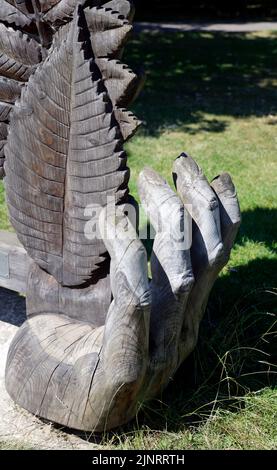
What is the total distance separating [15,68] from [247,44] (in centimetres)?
957

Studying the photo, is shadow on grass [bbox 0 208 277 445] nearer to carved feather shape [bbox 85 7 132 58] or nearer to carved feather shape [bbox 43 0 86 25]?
carved feather shape [bbox 85 7 132 58]

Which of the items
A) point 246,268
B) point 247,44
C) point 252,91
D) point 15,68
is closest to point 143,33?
point 247,44

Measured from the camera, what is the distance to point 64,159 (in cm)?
280

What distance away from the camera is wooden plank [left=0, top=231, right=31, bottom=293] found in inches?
129

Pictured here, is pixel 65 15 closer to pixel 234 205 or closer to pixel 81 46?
pixel 81 46

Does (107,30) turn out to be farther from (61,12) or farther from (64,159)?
(64,159)

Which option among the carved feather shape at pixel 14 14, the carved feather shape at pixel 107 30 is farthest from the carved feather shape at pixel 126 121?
the carved feather shape at pixel 14 14

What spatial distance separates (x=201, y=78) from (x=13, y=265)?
21.5ft

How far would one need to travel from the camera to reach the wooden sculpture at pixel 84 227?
263cm

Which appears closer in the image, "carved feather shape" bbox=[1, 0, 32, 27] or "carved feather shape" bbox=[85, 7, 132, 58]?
"carved feather shape" bbox=[85, 7, 132, 58]

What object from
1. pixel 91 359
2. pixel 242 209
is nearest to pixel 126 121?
pixel 91 359

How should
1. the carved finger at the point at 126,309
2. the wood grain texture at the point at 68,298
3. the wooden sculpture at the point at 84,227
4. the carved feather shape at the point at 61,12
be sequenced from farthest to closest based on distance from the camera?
the wood grain texture at the point at 68,298 < the carved feather shape at the point at 61,12 < the wooden sculpture at the point at 84,227 < the carved finger at the point at 126,309

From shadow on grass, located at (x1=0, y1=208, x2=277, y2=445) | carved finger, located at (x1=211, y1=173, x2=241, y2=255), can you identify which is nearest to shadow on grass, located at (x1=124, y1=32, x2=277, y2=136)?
shadow on grass, located at (x1=0, y1=208, x2=277, y2=445)

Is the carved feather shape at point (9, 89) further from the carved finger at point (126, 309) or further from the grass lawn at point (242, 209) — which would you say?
the grass lawn at point (242, 209)
